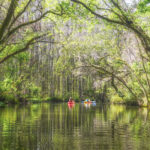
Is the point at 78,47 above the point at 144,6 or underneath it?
above

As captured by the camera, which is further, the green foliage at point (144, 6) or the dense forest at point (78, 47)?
the dense forest at point (78, 47)

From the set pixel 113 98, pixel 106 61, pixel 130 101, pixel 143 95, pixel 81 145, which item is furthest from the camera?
pixel 113 98

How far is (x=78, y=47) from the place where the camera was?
28.1 m

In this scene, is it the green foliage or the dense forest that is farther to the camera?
the dense forest

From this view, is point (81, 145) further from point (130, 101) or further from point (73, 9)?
point (130, 101)

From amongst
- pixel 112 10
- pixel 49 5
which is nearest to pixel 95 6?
pixel 112 10

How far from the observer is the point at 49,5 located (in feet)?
48.9

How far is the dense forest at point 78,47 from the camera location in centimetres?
1334

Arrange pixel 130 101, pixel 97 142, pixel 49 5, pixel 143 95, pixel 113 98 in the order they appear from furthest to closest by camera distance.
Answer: pixel 113 98 → pixel 130 101 → pixel 143 95 → pixel 49 5 → pixel 97 142

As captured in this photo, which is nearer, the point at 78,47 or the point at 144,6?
the point at 144,6

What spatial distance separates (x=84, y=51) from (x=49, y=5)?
46.1ft

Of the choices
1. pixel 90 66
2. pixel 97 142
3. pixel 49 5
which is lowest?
pixel 97 142

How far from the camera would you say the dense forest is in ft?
43.8

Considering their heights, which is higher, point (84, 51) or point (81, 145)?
point (84, 51)
